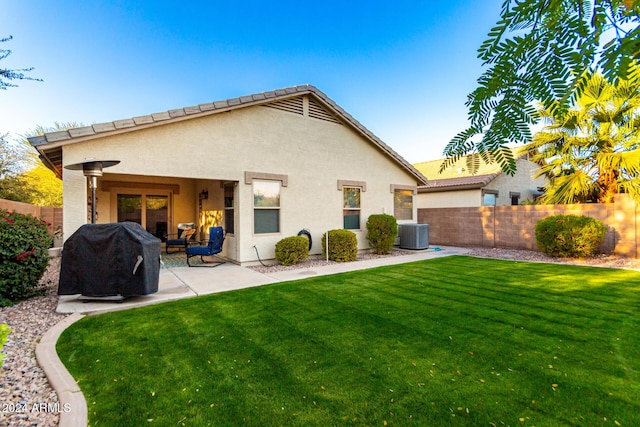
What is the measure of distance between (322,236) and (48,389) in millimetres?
8142

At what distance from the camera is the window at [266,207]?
30.7 feet

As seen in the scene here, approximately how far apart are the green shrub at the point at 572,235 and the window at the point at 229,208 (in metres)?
10.4

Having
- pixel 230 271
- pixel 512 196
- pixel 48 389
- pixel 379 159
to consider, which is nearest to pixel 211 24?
pixel 379 159

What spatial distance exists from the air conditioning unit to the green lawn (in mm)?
6358

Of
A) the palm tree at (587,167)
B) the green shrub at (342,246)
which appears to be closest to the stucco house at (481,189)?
the palm tree at (587,167)

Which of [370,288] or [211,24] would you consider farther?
[211,24]

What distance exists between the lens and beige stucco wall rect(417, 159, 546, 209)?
16.0 meters

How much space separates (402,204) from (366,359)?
1055 cm

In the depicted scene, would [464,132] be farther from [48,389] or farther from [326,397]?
[48,389]

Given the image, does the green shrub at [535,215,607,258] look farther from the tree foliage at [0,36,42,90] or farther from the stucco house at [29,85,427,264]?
the tree foliage at [0,36,42,90]

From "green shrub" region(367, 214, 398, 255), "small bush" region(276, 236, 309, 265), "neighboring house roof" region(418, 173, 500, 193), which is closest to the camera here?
"small bush" region(276, 236, 309, 265)

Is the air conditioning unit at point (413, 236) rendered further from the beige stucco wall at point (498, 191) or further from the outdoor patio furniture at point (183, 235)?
the outdoor patio furniture at point (183, 235)

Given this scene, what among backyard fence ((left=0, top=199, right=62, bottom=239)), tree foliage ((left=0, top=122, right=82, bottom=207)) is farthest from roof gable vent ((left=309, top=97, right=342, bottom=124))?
tree foliage ((left=0, top=122, right=82, bottom=207))

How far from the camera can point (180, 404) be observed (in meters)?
2.68
